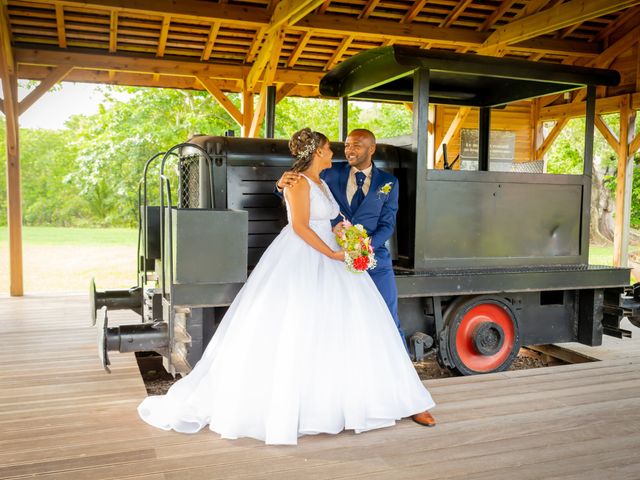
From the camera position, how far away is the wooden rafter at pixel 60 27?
8012 mm

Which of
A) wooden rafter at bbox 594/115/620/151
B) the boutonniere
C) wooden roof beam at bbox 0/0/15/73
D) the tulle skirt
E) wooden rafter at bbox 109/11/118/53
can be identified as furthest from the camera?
wooden rafter at bbox 594/115/620/151

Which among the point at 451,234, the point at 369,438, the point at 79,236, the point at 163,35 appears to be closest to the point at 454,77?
the point at 451,234

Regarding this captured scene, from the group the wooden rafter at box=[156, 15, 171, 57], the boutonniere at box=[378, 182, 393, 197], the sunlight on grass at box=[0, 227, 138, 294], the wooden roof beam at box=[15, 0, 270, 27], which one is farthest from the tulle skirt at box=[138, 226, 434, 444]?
the sunlight on grass at box=[0, 227, 138, 294]

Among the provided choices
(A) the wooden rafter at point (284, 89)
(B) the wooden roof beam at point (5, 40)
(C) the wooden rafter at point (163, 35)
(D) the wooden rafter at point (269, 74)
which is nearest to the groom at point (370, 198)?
(D) the wooden rafter at point (269, 74)

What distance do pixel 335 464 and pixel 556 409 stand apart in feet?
5.31

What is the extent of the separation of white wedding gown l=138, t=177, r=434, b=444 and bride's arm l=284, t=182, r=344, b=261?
73 mm

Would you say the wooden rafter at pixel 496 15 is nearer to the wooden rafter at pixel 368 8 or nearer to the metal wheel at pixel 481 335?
the wooden rafter at pixel 368 8

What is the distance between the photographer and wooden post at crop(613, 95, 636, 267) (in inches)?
403

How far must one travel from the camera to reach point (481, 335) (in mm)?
4805

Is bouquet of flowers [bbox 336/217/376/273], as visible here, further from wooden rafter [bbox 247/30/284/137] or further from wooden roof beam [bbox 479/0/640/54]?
wooden rafter [bbox 247/30/284/137]

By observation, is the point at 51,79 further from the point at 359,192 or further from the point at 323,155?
the point at 323,155

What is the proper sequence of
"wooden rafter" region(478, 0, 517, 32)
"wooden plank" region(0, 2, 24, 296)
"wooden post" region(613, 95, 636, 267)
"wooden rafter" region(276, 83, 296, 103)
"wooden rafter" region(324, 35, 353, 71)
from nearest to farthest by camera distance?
1. "wooden plank" region(0, 2, 24, 296)
2. "wooden rafter" region(478, 0, 517, 32)
3. "wooden rafter" region(324, 35, 353, 71)
4. "wooden rafter" region(276, 83, 296, 103)
5. "wooden post" region(613, 95, 636, 267)

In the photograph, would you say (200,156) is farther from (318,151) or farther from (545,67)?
(545,67)

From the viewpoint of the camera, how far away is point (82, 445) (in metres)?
3.15
